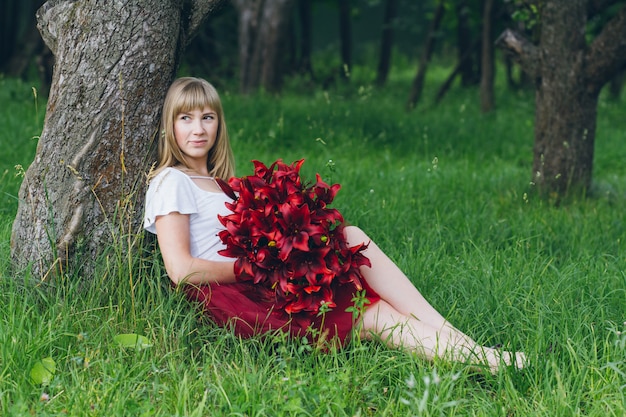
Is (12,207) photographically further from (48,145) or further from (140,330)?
(140,330)

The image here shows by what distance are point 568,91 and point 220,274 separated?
396 centimetres

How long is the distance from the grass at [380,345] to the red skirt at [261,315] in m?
0.06

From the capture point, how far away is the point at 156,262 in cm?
358

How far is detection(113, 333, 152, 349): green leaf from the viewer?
3193 millimetres

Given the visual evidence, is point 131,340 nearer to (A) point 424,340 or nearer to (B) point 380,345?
(B) point 380,345

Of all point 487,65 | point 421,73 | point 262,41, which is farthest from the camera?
point 262,41

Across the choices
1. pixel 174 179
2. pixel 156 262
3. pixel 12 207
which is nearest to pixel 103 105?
pixel 174 179

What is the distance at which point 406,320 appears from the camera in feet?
11.4

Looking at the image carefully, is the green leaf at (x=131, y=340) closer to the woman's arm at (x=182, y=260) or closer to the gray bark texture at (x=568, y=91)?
the woman's arm at (x=182, y=260)

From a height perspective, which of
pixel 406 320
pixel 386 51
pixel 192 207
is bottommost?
pixel 406 320

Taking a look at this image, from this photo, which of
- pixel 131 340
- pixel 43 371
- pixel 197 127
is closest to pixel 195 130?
pixel 197 127

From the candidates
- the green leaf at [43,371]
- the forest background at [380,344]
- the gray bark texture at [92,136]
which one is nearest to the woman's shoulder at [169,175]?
the gray bark texture at [92,136]

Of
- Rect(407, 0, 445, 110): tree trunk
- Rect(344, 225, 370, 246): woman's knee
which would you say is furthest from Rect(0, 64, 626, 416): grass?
Rect(407, 0, 445, 110): tree trunk

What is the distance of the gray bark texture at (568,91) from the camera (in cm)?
641
